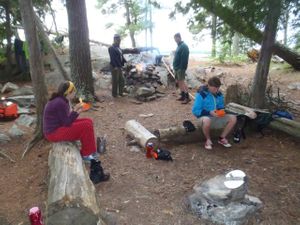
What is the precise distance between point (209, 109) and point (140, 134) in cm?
143

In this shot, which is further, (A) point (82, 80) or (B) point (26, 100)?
(B) point (26, 100)

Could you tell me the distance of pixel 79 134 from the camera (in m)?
4.70

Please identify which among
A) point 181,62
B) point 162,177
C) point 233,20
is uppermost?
point 233,20

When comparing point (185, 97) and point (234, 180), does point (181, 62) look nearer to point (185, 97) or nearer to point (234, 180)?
point (185, 97)

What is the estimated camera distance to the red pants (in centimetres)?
468

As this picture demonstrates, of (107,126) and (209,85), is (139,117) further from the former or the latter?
(209,85)

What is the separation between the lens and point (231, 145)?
627 cm

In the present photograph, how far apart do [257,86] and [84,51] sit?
4.90 meters

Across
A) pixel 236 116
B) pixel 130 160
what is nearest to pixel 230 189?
pixel 130 160

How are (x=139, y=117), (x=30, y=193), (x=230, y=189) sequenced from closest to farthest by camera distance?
(x=230, y=189) < (x=30, y=193) < (x=139, y=117)

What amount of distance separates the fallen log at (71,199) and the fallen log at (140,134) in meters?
2.04

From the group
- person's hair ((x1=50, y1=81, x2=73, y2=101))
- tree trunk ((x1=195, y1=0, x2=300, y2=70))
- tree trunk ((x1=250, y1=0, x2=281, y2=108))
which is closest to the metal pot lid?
person's hair ((x1=50, y1=81, x2=73, y2=101))

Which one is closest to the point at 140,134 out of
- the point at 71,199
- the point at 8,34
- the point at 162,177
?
the point at 162,177

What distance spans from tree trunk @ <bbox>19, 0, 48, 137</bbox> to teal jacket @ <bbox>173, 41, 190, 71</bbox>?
4635 mm
